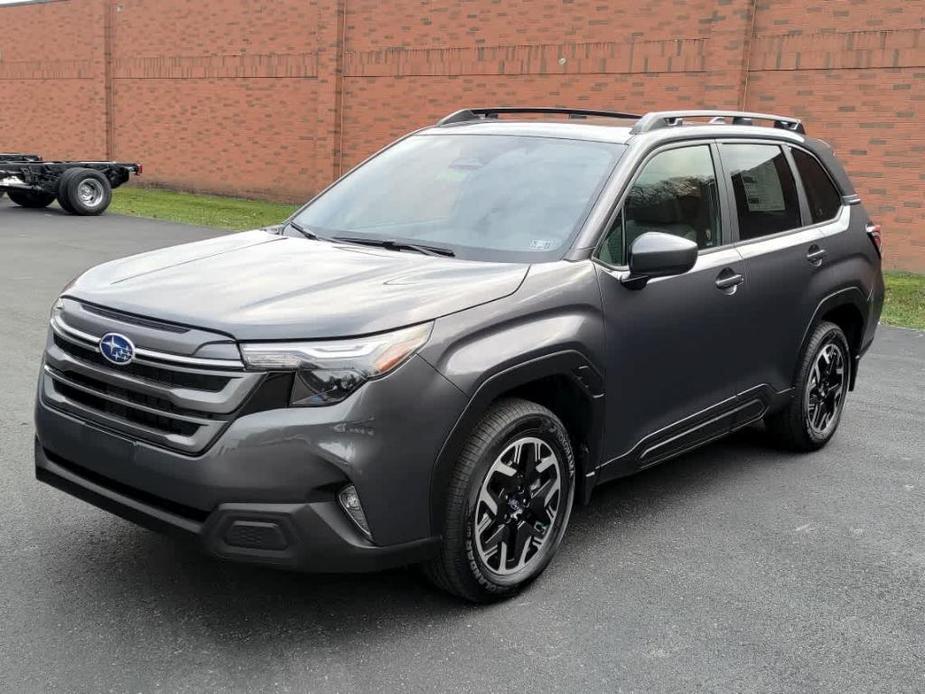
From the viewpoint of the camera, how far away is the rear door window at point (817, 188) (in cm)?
559

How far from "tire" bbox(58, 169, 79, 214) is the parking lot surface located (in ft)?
49.4

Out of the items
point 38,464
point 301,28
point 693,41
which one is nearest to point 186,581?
point 38,464

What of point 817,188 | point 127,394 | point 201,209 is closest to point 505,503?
point 127,394

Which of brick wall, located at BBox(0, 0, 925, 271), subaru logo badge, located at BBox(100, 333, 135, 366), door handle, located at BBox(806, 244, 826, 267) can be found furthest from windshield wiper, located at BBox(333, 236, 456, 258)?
brick wall, located at BBox(0, 0, 925, 271)

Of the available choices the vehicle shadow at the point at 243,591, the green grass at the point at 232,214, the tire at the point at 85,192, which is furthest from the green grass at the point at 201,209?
the vehicle shadow at the point at 243,591

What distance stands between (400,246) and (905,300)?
9777mm

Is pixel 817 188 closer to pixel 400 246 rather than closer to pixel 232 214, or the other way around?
pixel 400 246

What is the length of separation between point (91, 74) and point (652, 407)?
1080 inches

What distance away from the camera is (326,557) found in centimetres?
314

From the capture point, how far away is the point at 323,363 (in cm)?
309

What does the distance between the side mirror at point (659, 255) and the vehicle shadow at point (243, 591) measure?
1269mm

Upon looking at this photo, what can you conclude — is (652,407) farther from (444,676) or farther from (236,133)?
(236,133)

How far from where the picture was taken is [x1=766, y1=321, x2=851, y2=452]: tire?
5480 mm

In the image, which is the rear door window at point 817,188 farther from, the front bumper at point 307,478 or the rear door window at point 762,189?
the front bumper at point 307,478
